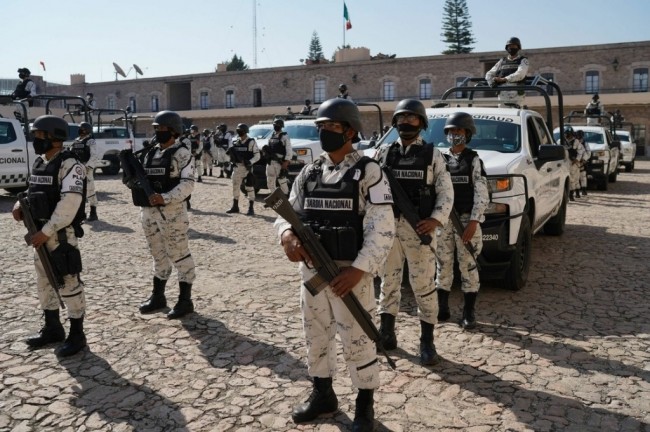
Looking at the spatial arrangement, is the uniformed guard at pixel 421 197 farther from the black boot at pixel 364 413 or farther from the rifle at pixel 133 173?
the rifle at pixel 133 173

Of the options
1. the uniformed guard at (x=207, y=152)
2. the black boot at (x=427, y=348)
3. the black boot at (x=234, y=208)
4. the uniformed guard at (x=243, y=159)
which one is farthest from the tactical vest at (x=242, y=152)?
the uniformed guard at (x=207, y=152)

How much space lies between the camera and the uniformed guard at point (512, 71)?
7805 millimetres

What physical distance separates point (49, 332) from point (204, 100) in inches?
1712

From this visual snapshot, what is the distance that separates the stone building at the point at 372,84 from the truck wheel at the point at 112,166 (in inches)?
603

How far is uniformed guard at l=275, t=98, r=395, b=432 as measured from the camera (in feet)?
10.2

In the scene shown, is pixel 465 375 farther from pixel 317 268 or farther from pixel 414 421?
pixel 317 268

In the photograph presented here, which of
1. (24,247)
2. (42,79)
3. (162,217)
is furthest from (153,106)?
(162,217)

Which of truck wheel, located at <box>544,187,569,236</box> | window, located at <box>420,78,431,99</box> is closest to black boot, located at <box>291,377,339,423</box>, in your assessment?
truck wheel, located at <box>544,187,569,236</box>

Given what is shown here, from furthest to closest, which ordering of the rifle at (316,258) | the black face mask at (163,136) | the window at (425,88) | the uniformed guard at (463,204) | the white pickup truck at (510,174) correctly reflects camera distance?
→ 1. the window at (425,88)
2. the white pickup truck at (510,174)
3. the black face mask at (163,136)
4. the uniformed guard at (463,204)
5. the rifle at (316,258)

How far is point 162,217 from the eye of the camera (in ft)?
17.3

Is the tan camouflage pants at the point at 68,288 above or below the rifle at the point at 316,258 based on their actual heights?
below

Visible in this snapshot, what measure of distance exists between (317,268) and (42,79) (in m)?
54.4

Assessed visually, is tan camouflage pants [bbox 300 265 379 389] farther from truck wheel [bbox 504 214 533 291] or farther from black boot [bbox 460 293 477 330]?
truck wheel [bbox 504 214 533 291]

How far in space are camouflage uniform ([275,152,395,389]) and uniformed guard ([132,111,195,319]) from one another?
7.26ft
